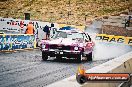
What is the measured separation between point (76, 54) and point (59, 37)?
145cm

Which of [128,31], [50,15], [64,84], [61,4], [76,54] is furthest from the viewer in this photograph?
[61,4]

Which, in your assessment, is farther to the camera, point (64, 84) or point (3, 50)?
point (3, 50)

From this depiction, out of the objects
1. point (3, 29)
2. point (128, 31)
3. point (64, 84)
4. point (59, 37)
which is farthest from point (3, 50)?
point (128, 31)

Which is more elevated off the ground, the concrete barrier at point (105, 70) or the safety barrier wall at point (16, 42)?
the concrete barrier at point (105, 70)

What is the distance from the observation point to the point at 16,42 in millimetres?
22234

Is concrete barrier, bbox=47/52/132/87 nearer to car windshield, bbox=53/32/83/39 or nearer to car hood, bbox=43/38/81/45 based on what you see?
car hood, bbox=43/38/81/45

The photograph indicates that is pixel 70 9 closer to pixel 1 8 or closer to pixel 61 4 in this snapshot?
pixel 61 4

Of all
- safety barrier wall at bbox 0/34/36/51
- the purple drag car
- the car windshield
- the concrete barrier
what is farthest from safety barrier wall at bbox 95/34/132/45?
the concrete barrier

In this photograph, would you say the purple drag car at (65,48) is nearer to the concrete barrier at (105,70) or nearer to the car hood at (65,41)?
the car hood at (65,41)

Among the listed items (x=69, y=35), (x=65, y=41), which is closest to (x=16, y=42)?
(x=69, y=35)

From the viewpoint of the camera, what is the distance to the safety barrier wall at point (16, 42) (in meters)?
20.8

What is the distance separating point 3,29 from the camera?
1259 inches

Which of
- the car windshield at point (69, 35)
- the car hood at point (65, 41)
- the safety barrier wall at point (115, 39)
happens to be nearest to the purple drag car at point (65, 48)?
the car hood at point (65, 41)

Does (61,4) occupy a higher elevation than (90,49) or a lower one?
higher
